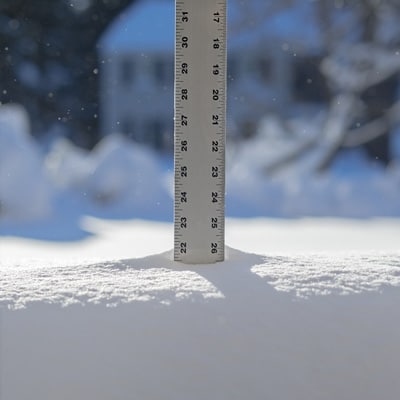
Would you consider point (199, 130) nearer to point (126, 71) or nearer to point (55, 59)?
point (55, 59)

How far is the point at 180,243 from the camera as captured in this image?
1257mm

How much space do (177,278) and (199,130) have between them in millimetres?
377

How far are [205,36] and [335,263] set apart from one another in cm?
60

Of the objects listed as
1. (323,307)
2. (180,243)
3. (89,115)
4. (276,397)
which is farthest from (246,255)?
(89,115)

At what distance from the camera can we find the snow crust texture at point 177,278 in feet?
3.09

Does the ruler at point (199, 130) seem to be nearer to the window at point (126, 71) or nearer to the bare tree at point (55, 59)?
the bare tree at point (55, 59)

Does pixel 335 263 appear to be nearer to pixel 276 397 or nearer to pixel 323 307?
pixel 323 307

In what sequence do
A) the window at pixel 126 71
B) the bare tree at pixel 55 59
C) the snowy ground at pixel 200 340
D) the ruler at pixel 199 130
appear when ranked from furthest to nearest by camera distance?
1. the window at pixel 126 71
2. the bare tree at pixel 55 59
3. the ruler at pixel 199 130
4. the snowy ground at pixel 200 340

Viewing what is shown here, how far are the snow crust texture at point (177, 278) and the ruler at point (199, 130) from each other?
0.08 metres

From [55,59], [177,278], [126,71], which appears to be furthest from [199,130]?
[126,71]

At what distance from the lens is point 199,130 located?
124cm

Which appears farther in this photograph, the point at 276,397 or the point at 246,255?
the point at 246,255

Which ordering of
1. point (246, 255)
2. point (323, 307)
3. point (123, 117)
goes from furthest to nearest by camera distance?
point (123, 117) < point (246, 255) < point (323, 307)

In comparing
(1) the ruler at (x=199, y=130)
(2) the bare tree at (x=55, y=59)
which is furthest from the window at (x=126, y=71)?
(1) the ruler at (x=199, y=130)
